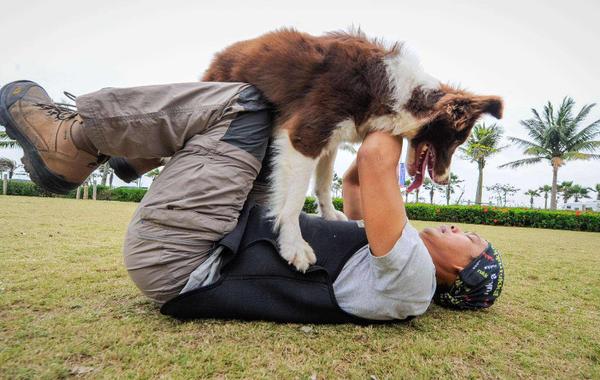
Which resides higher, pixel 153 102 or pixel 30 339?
pixel 153 102

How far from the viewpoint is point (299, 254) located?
221 cm

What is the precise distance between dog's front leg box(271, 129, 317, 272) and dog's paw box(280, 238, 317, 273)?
8 cm

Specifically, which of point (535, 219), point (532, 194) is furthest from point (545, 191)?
point (535, 219)

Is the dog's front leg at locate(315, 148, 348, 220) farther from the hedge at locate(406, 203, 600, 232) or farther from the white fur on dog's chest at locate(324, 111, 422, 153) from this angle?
the hedge at locate(406, 203, 600, 232)

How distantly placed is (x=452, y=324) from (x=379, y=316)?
579 millimetres

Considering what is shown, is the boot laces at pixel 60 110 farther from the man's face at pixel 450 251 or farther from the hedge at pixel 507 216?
the hedge at pixel 507 216

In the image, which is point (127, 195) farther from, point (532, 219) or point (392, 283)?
point (392, 283)

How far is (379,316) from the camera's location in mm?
2090

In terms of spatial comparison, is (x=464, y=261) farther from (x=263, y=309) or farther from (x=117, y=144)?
(x=117, y=144)

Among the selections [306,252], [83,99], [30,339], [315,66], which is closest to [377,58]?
[315,66]

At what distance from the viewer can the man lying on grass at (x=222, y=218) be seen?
1.98 metres

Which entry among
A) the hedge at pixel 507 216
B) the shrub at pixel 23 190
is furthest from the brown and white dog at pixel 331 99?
the shrub at pixel 23 190

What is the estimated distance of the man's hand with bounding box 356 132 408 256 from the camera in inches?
76.0

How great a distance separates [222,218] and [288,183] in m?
0.59
